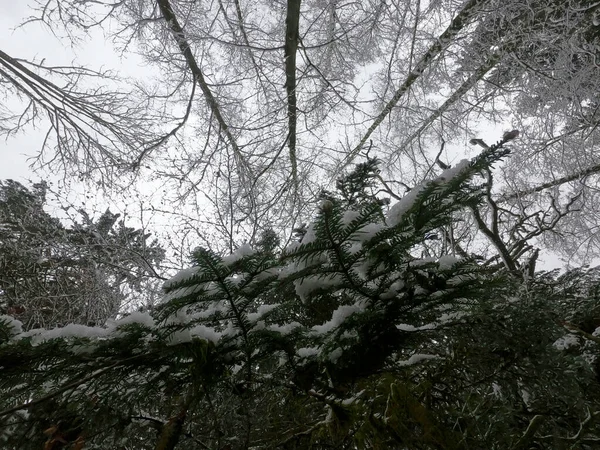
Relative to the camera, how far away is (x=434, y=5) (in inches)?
179

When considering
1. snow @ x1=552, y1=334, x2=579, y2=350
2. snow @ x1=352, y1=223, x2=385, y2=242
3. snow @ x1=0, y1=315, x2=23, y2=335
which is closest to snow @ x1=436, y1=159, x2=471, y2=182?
snow @ x1=352, y1=223, x2=385, y2=242

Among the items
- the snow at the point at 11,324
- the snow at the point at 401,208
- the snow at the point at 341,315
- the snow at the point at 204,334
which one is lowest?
the snow at the point at 341,315

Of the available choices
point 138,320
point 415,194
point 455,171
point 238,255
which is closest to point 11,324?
point 138,320

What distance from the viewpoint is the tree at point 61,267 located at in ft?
18.8

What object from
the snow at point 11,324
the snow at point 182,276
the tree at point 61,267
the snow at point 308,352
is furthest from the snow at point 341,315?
the tree at point 61,267

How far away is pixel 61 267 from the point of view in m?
6.50

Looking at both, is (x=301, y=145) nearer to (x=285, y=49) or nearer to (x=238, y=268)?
(x=285, y=49)

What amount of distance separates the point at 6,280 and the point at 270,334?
613 cm

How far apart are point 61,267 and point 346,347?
21.8ft

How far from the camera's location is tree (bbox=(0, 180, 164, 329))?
574 centimetres

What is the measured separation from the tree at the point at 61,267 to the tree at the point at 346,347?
4353 mm

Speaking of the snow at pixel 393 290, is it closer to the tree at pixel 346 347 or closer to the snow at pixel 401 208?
the tree at pixel 346 347

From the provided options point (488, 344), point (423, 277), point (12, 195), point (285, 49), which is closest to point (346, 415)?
point (423, 277)

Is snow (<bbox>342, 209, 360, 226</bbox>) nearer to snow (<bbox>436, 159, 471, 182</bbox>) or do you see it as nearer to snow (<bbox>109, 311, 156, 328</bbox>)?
snow (<bbox>436, 159, 471, 182</bbox>)
